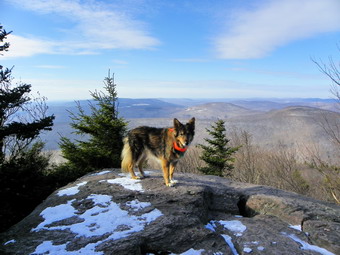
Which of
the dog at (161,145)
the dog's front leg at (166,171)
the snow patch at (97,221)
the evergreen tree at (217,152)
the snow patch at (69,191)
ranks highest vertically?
the dog at (161,145)

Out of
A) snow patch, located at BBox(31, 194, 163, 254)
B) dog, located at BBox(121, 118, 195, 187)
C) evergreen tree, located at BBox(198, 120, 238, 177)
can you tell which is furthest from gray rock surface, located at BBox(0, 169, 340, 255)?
evergreen tree, located at BBox(198, 120, 238, 177)

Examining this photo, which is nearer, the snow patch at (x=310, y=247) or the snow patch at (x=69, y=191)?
the snow patch at (x=310, y=247)

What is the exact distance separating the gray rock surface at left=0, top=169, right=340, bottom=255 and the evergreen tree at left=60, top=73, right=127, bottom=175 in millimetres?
4330

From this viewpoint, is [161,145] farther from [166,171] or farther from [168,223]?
[168,223]

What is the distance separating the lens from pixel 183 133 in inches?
255

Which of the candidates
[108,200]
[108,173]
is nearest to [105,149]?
[108,173]

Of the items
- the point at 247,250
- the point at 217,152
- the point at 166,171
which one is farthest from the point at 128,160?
the point at 217,152

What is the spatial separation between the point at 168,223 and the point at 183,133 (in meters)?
2.51

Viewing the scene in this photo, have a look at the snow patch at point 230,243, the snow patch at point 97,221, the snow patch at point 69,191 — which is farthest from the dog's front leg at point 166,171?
the snow patch at point 69,191

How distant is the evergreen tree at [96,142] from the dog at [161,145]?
4.25 meters

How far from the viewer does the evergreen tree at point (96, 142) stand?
11422 mm

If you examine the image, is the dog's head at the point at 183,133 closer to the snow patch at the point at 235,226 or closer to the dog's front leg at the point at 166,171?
the dog's front leg at the point at 166,171

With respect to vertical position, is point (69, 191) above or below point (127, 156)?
below

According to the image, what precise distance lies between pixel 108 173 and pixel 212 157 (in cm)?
1157
